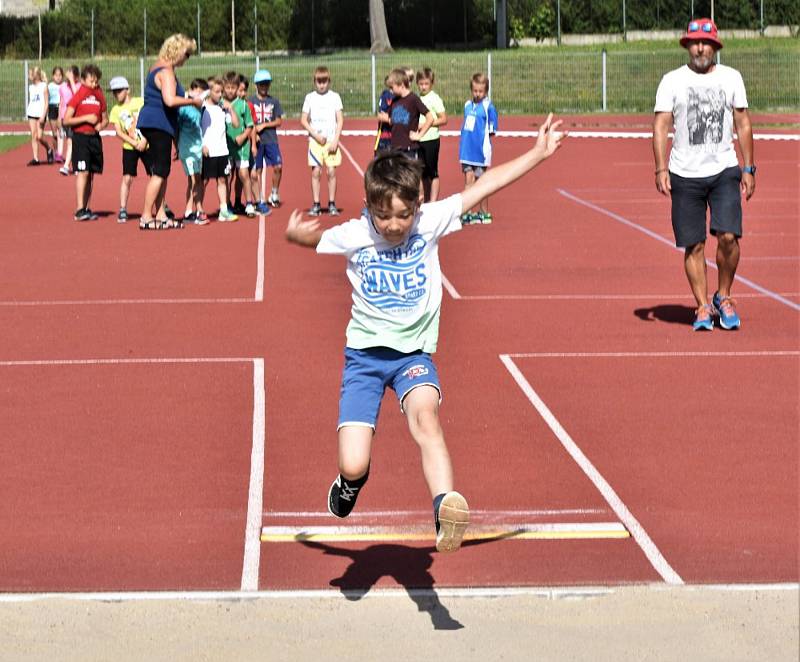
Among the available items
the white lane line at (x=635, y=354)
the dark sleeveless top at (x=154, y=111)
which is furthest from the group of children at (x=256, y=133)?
the white lane line at (x=635, y=354)

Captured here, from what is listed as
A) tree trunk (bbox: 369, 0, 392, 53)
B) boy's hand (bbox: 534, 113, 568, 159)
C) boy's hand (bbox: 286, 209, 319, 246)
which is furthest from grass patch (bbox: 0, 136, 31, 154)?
boy's hand (bbox: 534, 113, 568, 159)

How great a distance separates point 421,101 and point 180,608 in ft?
45.1

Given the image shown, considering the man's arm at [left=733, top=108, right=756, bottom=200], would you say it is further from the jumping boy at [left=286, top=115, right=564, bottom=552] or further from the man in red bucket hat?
the jumping boy at [left=286, top=115, right=564, bottom=552]

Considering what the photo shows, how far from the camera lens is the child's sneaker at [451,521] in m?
5.80

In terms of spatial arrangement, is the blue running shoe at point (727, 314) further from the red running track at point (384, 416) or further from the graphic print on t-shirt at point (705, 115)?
the graphic print on t-shirt at point (705, 115)

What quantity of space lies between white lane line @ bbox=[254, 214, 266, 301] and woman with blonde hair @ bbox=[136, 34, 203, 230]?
1.38 meters

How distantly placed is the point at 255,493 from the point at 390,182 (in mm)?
2308

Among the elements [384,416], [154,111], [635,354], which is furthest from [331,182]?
[384,416]

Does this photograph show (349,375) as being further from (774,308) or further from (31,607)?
(774,308)

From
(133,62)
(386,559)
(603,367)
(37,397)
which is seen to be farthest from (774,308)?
(133,62)

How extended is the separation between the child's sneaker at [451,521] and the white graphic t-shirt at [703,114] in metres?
6.78

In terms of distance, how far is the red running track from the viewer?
21.9 feet

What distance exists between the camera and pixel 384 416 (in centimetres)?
952

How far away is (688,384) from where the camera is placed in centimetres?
1043
